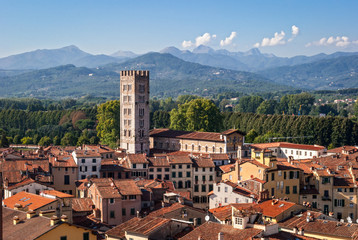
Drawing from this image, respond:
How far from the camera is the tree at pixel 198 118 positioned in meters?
120

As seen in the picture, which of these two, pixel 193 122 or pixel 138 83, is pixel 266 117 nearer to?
pixel 193 122

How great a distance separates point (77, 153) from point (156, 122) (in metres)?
78.9

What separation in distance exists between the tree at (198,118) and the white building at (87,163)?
4982cm

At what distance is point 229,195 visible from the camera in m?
56.1

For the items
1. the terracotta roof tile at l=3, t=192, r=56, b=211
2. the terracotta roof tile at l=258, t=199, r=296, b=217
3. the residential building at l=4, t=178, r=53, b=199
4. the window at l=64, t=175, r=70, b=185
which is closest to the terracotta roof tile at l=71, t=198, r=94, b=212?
the terracotta roof tile at l=3, t=192, r=56, b=211

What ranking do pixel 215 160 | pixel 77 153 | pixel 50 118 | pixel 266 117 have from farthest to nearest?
pixel 50 118 → pixel 266 117 → pixel 215 160 → pixel 77 153

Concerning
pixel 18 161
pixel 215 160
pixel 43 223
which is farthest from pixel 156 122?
pixel 43 223

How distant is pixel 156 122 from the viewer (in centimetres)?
14900

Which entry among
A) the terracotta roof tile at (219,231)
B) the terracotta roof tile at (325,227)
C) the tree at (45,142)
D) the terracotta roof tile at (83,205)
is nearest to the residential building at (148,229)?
the terracotta roof tile at (219,231)

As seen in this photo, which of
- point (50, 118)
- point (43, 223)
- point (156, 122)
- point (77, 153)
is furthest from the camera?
point (50, 118)

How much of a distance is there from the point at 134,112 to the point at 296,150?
2634cm

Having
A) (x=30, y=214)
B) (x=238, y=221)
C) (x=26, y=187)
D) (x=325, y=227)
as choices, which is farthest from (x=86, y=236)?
(x=26, y=187)

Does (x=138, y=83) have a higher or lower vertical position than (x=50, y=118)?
higher

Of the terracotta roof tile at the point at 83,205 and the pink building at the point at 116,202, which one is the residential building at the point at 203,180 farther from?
the terracotta roof tile at the point at 83,205
